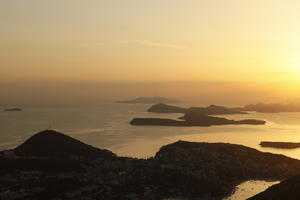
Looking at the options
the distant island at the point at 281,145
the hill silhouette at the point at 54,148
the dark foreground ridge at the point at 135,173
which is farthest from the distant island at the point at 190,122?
the hill silhouette at the point at 54,148

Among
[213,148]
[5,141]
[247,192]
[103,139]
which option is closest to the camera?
[247,192]

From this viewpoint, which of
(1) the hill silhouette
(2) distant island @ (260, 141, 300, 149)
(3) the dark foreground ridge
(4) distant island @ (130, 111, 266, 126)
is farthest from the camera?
(4) distant island @ (130, 111, 266, 126)

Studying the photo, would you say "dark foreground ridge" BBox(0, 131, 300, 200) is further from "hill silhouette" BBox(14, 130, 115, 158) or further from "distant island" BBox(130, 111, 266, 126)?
"distant island" BBox(130, 111, 266, 126)

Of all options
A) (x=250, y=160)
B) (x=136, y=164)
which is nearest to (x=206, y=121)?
(x=250, y=160)

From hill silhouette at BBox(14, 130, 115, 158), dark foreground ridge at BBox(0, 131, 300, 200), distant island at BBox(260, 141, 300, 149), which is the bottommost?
distant island at BBox(260, 141, 300, 149)

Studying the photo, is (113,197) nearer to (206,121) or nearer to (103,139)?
(103,139)

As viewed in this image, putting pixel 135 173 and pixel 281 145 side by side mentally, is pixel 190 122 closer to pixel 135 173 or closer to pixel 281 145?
pixel 281 145

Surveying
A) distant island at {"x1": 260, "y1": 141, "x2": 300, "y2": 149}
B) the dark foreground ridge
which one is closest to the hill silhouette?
the dark foreground ridge

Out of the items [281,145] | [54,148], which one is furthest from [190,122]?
[54,148]

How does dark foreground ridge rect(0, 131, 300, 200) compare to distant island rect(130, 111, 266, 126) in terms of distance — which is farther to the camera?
distant island rect(130, 111, 266, 126)
